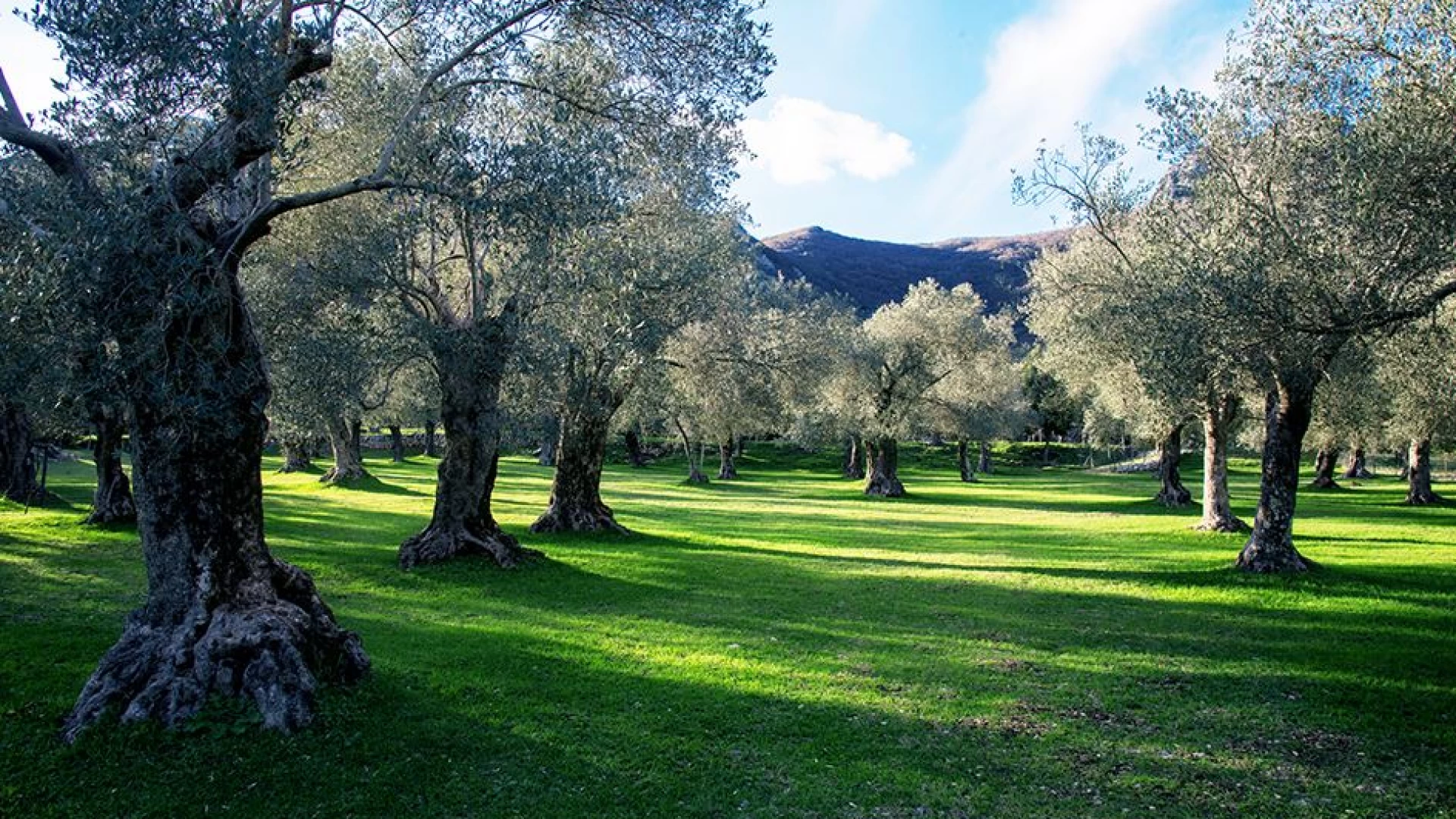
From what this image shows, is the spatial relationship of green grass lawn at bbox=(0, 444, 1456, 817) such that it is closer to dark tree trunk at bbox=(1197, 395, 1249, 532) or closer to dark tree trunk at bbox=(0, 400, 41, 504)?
dark tree trunk at bbox=(1197, 395, 1249, 532)

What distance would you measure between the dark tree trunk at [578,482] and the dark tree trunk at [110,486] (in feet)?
37.8

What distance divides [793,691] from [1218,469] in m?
24.1

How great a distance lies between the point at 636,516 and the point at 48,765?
1042 inches

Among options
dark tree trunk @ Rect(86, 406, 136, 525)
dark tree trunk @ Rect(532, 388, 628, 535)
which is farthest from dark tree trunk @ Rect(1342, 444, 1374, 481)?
dark tree trunk @ Rect(86, 406, 136, 525)

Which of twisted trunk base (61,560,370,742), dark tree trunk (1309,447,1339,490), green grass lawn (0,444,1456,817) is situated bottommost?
green grass lawn (0,444,1456,817)

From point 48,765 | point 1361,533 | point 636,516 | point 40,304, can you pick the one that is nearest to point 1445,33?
point 40,304

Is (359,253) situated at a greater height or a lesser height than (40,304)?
greater

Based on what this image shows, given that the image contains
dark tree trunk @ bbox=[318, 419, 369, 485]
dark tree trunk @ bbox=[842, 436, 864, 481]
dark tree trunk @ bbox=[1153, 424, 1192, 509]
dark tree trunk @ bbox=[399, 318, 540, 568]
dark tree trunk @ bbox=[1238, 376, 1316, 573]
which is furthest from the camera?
dark tree trunk @ bbox=[842, 436, 864, 481]

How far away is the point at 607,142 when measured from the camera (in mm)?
13617

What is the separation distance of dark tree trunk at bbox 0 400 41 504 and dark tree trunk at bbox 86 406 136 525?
522 cm

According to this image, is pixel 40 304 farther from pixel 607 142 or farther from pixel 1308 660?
pixel 1308 660

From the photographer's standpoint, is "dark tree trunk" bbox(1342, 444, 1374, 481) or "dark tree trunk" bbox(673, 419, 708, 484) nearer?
"dark tree trunk" bbox(673, 419, 708, 484)

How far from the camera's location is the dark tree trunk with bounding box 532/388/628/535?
25.9 m

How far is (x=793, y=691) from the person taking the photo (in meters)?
10.8
